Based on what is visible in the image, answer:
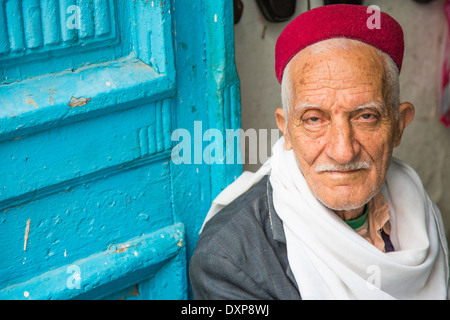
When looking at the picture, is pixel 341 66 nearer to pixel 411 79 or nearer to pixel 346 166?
pixel 346 166

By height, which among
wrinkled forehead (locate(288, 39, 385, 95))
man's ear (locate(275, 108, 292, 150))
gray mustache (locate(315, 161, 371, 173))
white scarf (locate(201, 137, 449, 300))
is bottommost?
white scarf (locate(201, 137, 449, 300))

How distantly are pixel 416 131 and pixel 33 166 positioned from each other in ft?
8.17

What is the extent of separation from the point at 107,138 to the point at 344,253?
0.92 m

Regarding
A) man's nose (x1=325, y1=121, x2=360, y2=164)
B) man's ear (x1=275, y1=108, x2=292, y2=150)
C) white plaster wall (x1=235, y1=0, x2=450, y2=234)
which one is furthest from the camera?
white plaster wall (x1=235, y1=0, x2=450, y2=234)

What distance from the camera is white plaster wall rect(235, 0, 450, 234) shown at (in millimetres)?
2684

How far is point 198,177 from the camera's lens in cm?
250

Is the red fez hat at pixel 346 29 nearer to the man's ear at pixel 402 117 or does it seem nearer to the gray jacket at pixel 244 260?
the man's ear at pixel 402 117

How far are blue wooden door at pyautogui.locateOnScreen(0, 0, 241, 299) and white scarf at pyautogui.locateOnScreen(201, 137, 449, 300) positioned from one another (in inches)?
16.8

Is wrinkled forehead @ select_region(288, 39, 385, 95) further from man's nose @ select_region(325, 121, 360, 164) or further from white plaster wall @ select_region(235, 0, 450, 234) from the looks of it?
white plaster wall @ select_region(235, 0, 450, 234)

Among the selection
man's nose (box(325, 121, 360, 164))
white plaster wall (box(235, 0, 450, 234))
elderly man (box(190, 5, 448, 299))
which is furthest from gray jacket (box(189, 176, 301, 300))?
white plaster wall (box(235, 0, 450, 234))

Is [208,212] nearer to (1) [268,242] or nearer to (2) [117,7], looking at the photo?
(1) [268,242]

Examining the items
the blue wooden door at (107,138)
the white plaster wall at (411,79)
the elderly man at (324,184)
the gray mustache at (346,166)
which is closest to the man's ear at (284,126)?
the elderly man at (324,184)

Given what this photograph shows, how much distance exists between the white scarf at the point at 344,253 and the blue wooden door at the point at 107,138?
426 millimetres

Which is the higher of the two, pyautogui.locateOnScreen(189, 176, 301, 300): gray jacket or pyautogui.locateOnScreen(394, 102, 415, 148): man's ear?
pyautogui.locateOnScreen(394, 102, 415, 148): man's ear
